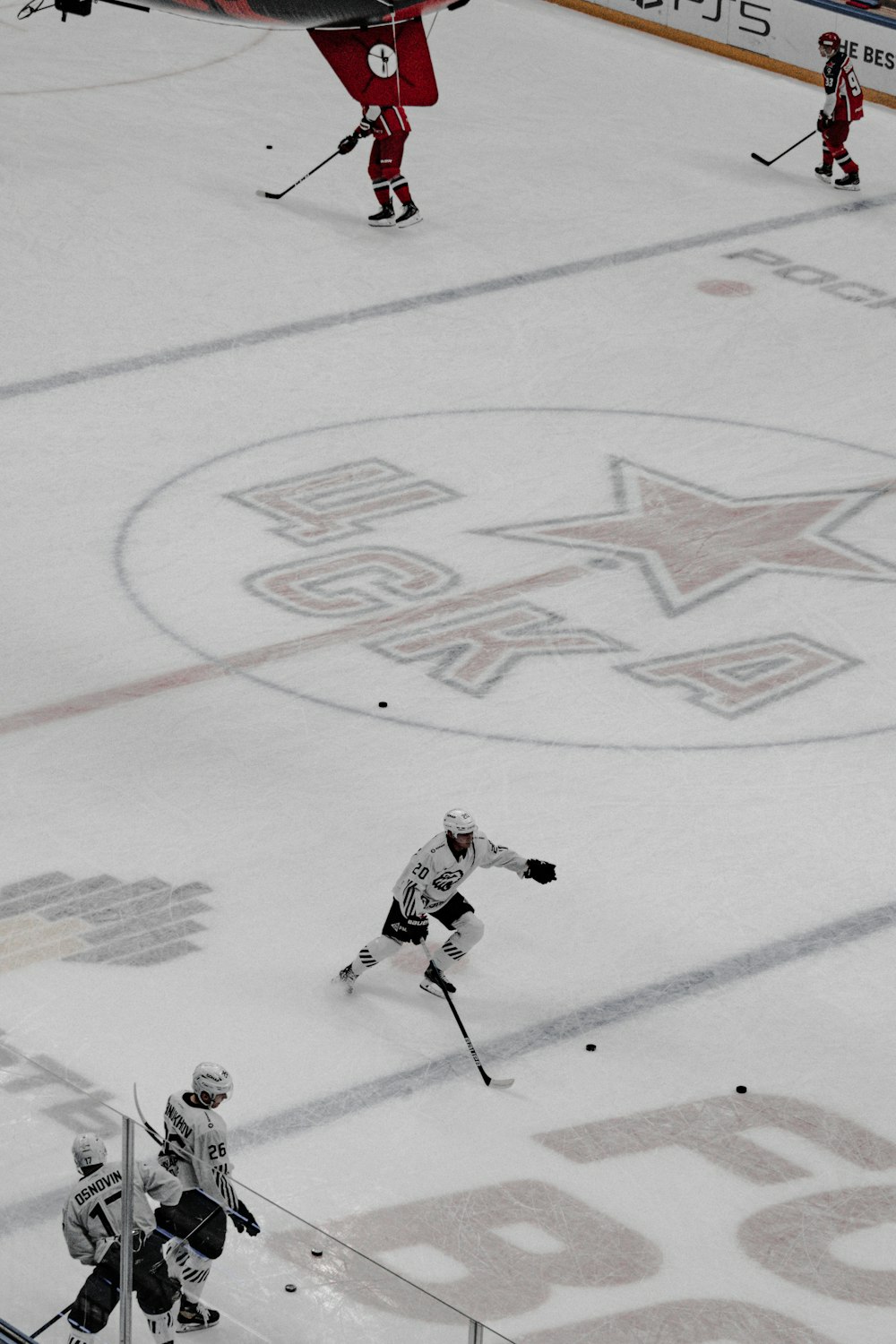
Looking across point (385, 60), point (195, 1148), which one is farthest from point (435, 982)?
point (385, 60)

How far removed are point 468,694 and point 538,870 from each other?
1970 mm

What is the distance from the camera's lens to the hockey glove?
717cm

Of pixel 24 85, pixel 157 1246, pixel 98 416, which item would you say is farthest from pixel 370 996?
pixel 24 85

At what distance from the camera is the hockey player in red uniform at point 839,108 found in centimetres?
1416

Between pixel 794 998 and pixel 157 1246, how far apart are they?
8.85ft

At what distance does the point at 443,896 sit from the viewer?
23.2ft

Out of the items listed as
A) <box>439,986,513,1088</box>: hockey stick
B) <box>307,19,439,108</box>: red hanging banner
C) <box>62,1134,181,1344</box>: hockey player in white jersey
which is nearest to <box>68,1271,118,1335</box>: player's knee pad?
<box>62,1134,181,1344</box>: hockey player in white jersey

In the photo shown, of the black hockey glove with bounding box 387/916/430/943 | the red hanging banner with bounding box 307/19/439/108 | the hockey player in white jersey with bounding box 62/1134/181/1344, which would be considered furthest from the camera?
the red hanging banner with bounding box 307/19/439/108

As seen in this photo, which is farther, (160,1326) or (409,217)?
(409,217)

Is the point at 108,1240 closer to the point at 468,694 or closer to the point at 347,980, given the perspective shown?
the point at 347,980

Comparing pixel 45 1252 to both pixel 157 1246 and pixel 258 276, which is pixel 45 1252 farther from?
pixel 258 276

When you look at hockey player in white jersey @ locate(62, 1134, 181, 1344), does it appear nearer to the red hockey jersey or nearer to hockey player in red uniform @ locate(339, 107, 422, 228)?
hockey player in red uniform @ locate(339, 107, 422, 228)

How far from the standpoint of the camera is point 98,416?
11578mm

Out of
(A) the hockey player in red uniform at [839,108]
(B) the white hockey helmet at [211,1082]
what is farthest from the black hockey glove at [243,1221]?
(A) the hockey player in red uniform at [839,108]
